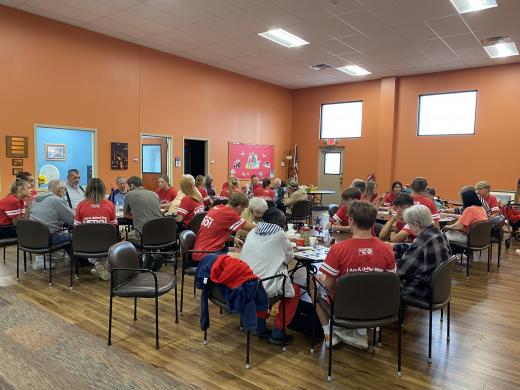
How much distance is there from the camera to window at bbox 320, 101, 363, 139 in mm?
11844

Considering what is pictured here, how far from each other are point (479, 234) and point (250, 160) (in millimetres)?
7506

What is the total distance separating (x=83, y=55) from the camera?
24.4ft

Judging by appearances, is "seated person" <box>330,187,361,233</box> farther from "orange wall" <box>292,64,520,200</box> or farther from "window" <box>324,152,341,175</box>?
"window" <box>324,152,341,175</box>

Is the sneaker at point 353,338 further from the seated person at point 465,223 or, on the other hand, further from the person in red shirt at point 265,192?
the person in red shirt at point 265,192

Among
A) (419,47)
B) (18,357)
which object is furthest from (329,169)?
(18,357)

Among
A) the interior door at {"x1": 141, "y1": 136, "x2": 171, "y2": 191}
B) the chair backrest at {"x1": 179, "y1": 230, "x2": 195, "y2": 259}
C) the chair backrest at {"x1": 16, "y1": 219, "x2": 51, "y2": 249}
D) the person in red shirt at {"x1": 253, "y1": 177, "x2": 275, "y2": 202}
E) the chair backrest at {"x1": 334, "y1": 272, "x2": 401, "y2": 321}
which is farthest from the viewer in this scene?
the interior door at {"x1": 141, "y1": 136, "x2": 171, "y2": 191}

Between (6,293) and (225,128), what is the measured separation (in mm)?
7296

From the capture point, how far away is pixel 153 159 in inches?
378

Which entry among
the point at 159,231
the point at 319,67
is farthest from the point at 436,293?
the point at 319,67

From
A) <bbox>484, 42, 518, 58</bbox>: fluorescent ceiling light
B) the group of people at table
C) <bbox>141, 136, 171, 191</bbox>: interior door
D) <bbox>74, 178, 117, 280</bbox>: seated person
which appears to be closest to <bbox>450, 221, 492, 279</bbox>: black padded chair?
the group of people at table

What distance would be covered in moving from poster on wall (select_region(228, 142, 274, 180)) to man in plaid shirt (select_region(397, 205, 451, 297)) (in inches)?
323

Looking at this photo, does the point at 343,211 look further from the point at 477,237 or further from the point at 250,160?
the point at 250,160

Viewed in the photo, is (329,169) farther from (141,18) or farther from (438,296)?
(438,296)

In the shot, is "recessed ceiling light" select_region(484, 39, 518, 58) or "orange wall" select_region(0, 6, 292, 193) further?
"recessed ceiling light" select_region(484, 39, 518, 58)
